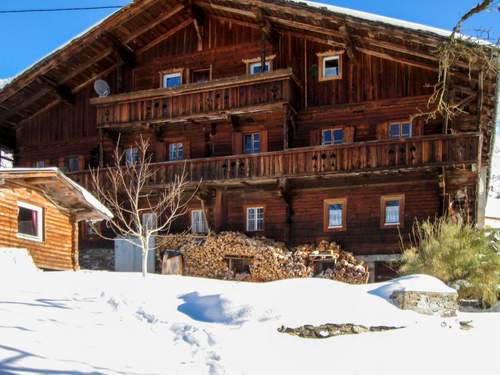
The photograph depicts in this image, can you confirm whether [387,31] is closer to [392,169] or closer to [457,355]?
[392,169]

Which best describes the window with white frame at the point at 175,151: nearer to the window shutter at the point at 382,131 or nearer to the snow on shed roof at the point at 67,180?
the snow on shed roof at the point at 67,180

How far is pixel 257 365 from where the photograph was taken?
9438 millimetres

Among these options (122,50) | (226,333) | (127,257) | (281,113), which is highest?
(122,50)

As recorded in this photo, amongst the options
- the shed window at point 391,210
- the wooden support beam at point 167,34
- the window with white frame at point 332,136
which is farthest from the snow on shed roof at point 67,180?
the wooden support beam at point 167,34

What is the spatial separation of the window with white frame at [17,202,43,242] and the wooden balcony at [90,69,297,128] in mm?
7831

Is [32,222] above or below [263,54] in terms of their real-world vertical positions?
below

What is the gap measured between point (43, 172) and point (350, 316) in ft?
34.4

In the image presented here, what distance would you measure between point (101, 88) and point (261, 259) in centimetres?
1106

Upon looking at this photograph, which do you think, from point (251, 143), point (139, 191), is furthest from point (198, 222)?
point (251, 143)

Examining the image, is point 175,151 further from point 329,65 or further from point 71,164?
point 329,65

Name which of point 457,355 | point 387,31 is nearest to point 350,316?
point 457,355

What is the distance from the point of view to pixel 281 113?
25141mm

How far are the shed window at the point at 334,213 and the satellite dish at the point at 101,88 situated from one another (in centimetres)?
1118

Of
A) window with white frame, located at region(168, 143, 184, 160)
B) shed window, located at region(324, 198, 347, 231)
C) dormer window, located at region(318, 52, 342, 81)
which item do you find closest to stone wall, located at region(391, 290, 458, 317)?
shed window, located at region(324, 198, 347, 231)
